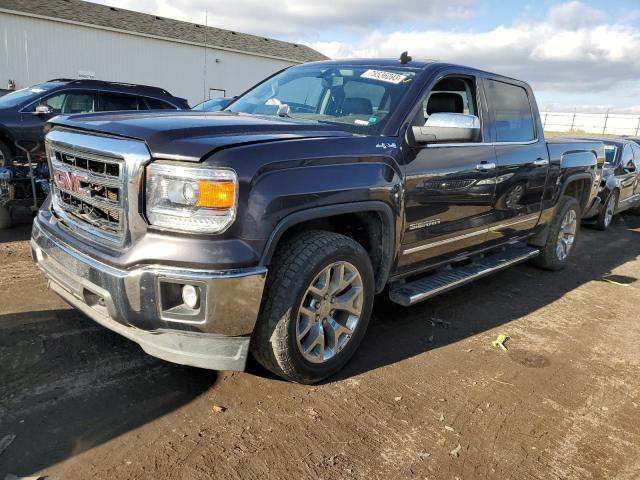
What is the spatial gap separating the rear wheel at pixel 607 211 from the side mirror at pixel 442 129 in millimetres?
7183

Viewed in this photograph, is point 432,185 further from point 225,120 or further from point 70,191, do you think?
point 70,191

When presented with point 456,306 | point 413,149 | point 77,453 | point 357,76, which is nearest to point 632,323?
point 456,306

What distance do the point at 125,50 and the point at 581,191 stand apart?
2372 cm

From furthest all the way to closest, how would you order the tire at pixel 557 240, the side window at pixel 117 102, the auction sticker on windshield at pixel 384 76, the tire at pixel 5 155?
the side window at pixel 117 102 → the tire at pixel 5 155 → the tire at pixel 557 240 → the auction sticker on windshield at pixel 384 76

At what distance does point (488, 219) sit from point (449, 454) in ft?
7.61

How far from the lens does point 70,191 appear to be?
9.94ft

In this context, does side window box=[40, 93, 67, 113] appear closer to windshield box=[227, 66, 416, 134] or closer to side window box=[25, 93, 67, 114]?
side window box=[25, 93, 67, 114]

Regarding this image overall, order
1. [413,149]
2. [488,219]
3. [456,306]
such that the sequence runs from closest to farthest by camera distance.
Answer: [413,149] → [488,219] → [456,306]

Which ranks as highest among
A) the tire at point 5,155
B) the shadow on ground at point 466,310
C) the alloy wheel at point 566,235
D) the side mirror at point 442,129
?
the side mirror at point 442,129

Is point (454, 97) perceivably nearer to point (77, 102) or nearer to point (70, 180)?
point (70, 180)

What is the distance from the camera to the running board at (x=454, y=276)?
12.1 ft

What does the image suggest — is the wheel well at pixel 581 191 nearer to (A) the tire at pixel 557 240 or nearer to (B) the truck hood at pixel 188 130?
(A) the tire at pixel 557 240

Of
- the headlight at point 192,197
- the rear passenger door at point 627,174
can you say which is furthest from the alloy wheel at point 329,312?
the rear passenger door at point 627,174

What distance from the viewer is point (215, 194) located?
8.11ft
